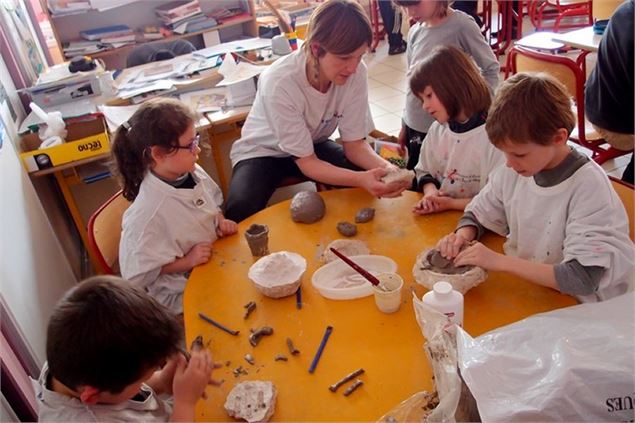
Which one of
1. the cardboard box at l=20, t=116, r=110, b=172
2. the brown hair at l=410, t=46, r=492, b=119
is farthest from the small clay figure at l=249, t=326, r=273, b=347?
the cardboard box at l=20, t=116, r=110, b=172

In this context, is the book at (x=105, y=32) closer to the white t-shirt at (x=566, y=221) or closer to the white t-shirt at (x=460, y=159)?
the white t-shirt at (x=460, y=159)

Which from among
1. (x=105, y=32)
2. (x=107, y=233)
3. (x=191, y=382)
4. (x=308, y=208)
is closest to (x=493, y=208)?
(x=308, y=208)

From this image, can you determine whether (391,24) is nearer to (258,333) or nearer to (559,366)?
(258,333)

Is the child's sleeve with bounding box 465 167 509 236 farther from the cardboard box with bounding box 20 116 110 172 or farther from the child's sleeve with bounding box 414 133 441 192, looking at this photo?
the cardboard box with bounding box 20 116 110 172

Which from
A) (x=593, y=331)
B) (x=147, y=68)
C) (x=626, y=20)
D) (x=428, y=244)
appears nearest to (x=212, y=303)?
(x=428, y=244)

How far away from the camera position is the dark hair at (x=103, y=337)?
37.4 inches

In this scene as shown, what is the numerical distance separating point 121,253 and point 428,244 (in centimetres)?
99

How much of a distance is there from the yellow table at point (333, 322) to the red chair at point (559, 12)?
5.14 m

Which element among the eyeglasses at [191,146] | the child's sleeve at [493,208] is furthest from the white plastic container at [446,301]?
the eyeglasses at [191,146]

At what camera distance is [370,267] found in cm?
138

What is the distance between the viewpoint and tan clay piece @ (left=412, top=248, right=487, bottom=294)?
3.95 feet

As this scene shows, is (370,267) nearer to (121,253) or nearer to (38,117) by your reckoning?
(121,253)

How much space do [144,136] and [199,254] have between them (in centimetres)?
45

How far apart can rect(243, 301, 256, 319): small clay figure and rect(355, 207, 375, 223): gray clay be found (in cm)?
47
